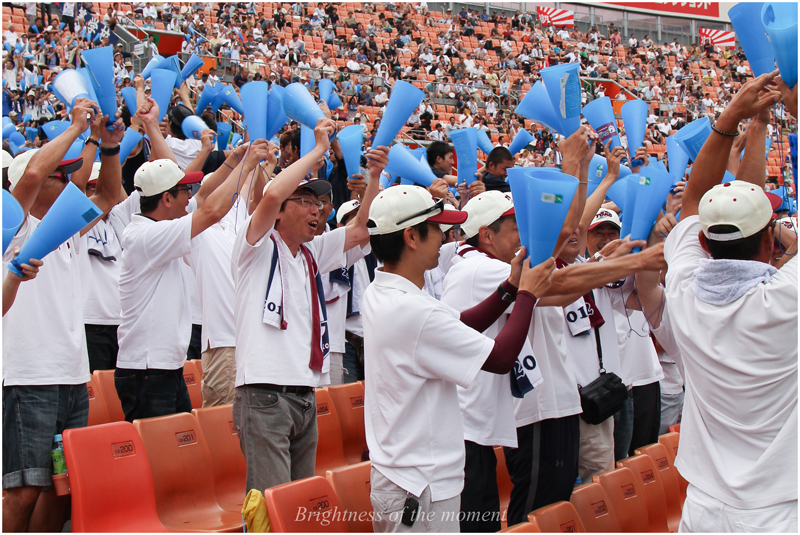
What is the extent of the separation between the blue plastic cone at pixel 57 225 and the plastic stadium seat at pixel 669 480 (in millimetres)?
2512

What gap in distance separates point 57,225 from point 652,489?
8.17 ft

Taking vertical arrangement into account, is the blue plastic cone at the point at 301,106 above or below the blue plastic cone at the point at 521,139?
above

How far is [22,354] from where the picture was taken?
2.55 metres

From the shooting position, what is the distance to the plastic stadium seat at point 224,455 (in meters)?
3.13

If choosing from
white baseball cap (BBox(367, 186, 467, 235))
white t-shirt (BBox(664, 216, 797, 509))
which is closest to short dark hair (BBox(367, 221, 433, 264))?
white baseball cap (BBox(367, 186, 467, 235))

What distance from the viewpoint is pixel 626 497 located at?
9.05 feet

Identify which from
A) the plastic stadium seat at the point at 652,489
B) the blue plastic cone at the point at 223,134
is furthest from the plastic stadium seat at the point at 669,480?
the blue plastic cone at the point at 223,134

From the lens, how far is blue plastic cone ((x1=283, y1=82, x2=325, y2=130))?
10.3 feet

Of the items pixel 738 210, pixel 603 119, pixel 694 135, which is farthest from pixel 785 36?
pixel 603 119

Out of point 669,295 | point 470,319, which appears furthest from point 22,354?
point 669,295

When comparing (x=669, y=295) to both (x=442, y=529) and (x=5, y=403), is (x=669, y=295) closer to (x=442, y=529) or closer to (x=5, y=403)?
(x=442, y=529)

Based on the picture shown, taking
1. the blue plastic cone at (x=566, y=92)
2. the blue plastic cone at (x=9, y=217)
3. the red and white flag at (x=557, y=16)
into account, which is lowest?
the blue plastic cone at (x=9, y=217)

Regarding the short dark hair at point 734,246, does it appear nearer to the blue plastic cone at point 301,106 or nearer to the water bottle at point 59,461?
the blue plastic cone at point 301,106

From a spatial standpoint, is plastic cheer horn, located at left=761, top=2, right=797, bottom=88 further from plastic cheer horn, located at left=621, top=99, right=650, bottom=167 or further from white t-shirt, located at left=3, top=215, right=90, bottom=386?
white t-shirt, located at left=3, top=215, right=90, bottom=386
